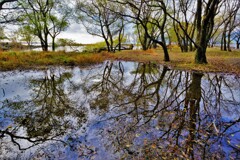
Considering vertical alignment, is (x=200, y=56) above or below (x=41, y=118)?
above

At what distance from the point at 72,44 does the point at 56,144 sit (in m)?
24.4

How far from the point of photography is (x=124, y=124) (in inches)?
154

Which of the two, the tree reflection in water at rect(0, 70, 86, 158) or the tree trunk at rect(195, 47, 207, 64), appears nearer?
the tree reflection in water at rect(0, 70, 86, 158)

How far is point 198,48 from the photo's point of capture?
38.1 ft

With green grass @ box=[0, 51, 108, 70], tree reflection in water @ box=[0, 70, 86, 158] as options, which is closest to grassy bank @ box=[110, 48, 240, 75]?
green grass @ box=[0, 51, 108, 70]

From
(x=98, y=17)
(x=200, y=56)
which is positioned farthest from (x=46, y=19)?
(x=200, y=56)

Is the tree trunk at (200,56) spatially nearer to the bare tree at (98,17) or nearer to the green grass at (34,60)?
the green grass at (34,60)

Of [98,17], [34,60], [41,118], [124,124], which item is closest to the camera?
[124,124]

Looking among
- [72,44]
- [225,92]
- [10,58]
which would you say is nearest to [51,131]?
[225,92]

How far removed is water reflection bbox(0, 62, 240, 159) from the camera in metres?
2.93

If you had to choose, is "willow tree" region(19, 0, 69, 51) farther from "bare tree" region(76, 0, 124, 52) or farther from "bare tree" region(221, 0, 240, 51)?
"bare tree" region(221, 0, 240, 51)

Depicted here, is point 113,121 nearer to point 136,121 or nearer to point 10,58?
point 136,121

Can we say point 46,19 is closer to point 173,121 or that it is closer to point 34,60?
point 34,60

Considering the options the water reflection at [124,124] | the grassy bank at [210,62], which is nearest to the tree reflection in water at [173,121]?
the water reflection at [124,124]
